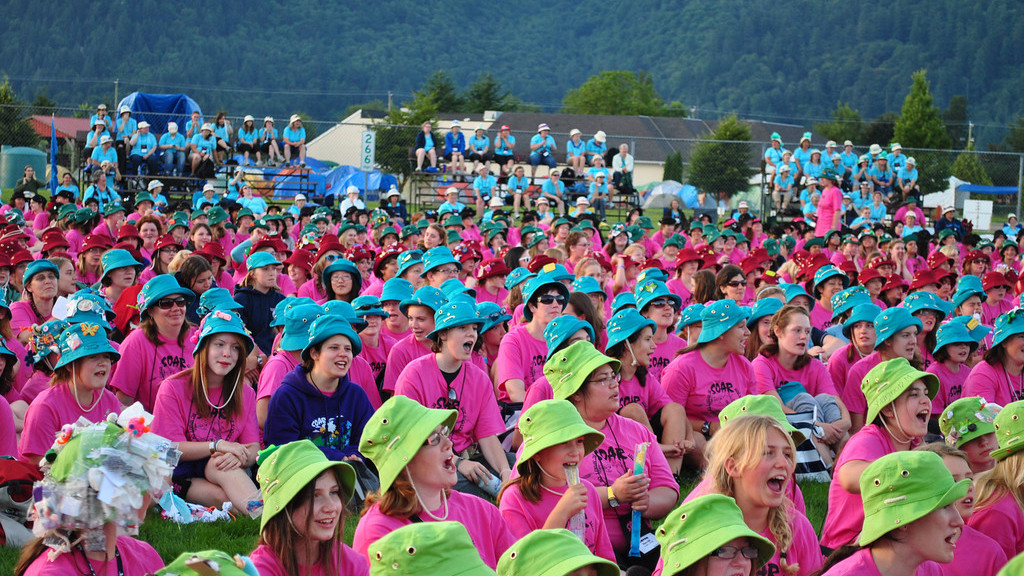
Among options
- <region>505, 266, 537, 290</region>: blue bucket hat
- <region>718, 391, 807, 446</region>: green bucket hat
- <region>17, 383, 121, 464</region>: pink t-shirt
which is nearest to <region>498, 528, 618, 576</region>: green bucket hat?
<region>718, 391, 807, 446</region>: green bucket hat

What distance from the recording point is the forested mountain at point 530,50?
130000 millimetres

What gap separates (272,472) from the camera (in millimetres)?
4074

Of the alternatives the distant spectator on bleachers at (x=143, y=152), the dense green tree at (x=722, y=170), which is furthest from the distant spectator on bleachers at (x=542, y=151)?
the distant spectator on bleachers at (x=143, y=152)

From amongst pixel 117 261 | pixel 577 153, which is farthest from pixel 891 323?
pixel 577 153

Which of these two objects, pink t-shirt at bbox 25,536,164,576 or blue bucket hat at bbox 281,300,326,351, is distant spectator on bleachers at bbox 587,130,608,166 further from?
pink t-shirt at bbox 25,536,164,576

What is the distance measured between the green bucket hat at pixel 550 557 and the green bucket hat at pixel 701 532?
0.37 metres

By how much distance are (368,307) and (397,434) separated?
159 inches

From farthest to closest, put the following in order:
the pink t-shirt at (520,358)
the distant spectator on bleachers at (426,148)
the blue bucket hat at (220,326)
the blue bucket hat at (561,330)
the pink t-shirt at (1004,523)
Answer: the distant spectator on bleachers at (426,148), the pink t-shirt at (520,358), the blue bucket hat at (561,330), the blue bucket hat at (220,326), the pink t-shirt at (1004,523)

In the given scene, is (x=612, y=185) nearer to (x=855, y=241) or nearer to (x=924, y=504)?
(x=855, y=241)

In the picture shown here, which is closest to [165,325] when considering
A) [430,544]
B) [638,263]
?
[430,544]

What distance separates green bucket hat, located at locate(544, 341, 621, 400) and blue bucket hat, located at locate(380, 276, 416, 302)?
322cm

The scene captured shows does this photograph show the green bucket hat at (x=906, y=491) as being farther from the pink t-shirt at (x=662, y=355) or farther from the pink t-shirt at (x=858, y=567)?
the pink t-shirt at (x=662, y=355)

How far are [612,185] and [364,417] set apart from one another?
719 inches

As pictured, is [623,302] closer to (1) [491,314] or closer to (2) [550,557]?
(1) [491,314]
